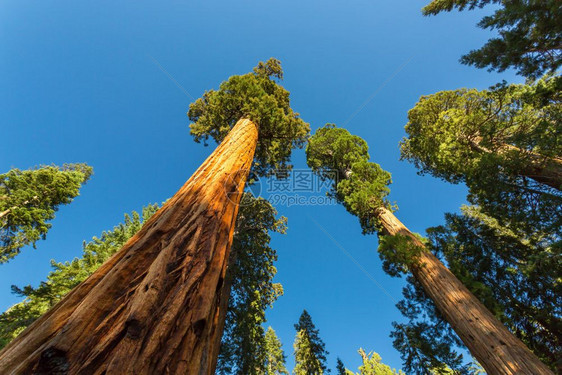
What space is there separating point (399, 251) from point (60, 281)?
12893 mm

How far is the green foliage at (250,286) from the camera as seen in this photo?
24.2 feet

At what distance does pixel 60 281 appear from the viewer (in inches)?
343

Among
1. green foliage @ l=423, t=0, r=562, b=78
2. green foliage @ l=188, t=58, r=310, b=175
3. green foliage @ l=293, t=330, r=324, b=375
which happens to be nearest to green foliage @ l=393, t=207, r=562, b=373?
green foliage @ l=423, t=0, r=562, b=78

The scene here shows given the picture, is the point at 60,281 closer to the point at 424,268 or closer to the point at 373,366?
A: the point at 424,268

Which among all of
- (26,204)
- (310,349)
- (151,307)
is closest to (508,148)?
(151,307)

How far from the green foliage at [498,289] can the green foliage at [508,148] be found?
785 millimetres

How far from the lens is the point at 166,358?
3.78 feet

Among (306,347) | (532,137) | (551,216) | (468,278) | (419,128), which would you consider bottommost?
(468,278)

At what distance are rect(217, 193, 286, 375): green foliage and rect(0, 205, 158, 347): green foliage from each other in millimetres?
5497

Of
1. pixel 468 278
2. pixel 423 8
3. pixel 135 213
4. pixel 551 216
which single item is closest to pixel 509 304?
pixel 468 278

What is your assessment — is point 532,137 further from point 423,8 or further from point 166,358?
point 166,358

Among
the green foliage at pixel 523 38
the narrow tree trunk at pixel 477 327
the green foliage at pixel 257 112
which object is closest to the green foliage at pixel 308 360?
the narrow tree trunk at pixel 477 327

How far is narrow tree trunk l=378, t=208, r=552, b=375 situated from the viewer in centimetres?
298

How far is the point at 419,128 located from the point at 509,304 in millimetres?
7220
